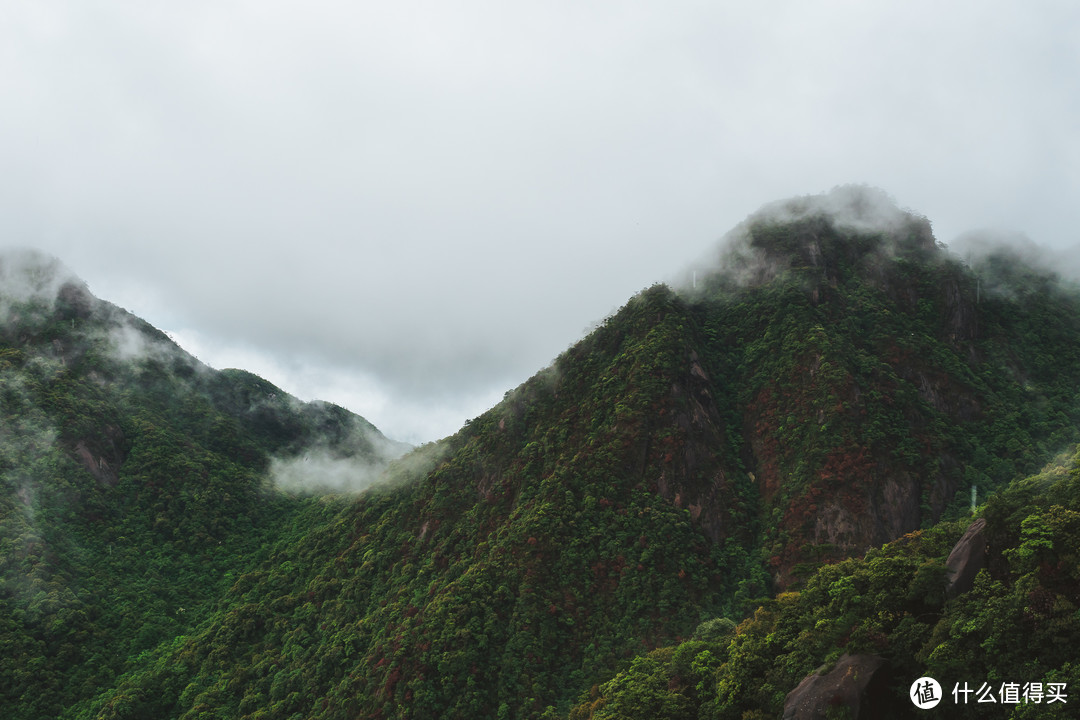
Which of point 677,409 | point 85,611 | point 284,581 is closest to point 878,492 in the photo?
point 677,409

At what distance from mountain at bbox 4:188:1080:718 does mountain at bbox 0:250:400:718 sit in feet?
3.33

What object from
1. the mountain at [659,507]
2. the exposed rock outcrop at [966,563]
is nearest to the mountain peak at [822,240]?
the mountain at [659,507]

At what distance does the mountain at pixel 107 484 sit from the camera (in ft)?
269

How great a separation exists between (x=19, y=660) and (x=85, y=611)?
31.7 ft

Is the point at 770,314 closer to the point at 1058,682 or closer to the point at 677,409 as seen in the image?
the point at 677,409

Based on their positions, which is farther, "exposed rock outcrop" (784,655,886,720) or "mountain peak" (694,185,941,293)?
"mountain peak" (694,185,941,293)

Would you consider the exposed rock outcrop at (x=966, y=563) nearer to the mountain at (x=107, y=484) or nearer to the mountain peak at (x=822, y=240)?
the mountain peak at (x=822, y=240)

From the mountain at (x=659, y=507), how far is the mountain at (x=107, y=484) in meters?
1.01

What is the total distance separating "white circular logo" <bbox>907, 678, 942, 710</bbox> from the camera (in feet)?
102

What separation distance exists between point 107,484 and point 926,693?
12561cm

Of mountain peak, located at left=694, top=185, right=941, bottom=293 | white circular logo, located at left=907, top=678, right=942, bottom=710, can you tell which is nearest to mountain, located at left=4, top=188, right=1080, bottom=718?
mountain peak, located at left=694, top=185, right=941, bottom=293

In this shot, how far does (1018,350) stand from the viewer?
9556cm

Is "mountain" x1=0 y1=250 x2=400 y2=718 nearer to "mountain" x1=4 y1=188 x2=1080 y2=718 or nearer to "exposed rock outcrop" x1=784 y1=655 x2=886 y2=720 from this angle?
"mountain" x1=4 y1=188 x2=1080 y2=718

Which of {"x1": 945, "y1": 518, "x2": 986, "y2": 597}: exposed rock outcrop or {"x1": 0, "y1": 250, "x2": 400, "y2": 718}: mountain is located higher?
{"x1": 0, "y1": 250, "x2": 400, "y2": 718}: mountain
